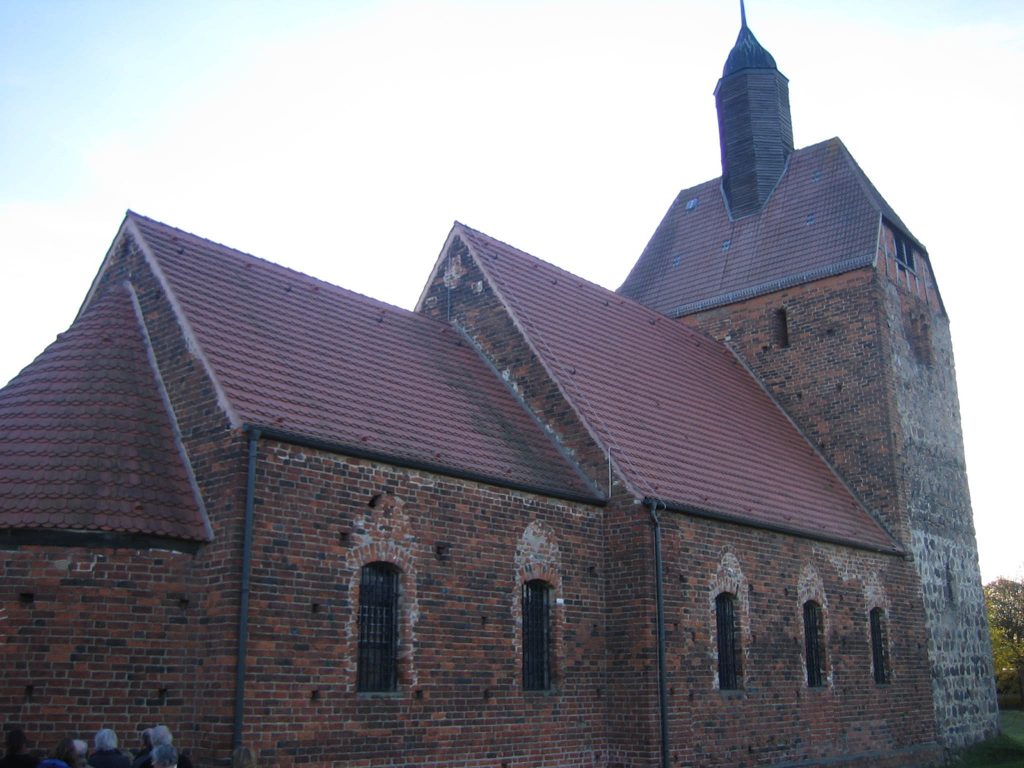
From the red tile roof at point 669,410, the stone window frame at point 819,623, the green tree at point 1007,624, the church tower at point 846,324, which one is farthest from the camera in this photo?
the green tree at point 1007,624

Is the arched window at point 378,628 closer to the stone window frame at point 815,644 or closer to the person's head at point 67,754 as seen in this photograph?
the person's head at point 67,754

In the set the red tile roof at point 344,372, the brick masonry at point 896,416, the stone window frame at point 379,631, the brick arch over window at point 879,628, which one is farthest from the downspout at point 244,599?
the brick masonry at point 896,416

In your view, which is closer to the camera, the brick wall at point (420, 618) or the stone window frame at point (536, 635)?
the brick wall at point (420, 618)

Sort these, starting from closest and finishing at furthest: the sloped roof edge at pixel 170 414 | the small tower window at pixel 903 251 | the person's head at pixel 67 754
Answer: the person's head at pixel 67 754, the sloped roof edge at pixel 170 414, the small tower window at pixel 903 251

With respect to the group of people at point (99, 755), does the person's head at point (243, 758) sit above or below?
below

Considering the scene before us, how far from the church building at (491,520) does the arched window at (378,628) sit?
1.4 inches

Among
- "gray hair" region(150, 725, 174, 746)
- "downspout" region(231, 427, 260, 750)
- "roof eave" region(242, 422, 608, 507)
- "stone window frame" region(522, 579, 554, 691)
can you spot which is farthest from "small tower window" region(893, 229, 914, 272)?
"gray hair" region(150, 725, 174, 746)

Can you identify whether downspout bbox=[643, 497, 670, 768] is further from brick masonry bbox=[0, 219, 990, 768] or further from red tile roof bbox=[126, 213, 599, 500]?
red tile roof bbox=[126, 213, 599, 500]

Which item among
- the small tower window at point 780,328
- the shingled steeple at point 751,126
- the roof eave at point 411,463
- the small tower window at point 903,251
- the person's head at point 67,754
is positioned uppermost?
the shingled steeple at point 751,126

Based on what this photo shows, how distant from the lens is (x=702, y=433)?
1708 centimetres

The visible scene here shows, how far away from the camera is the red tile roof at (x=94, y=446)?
387 inches

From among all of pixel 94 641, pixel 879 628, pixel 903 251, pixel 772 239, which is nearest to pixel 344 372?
pixel 94 641

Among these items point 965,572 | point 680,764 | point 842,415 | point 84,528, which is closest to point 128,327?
point 84,528

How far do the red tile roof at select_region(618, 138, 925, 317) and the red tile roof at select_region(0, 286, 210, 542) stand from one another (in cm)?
1421
